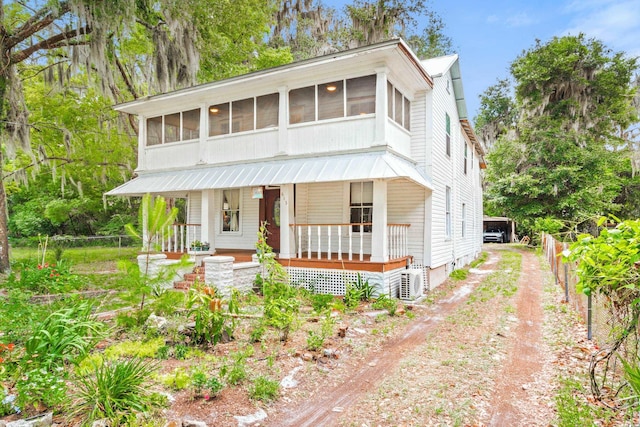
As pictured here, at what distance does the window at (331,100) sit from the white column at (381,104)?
40.1 inches

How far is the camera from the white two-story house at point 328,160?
Result: 8.89 meters

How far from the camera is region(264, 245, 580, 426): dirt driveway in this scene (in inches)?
146

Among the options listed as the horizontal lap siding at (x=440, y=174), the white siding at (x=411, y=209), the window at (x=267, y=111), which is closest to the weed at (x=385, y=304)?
the white siding at (x=411, y=209)

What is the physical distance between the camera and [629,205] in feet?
85.7

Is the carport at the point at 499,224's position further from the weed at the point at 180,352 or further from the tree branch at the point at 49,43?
the weed at the point at 180,352

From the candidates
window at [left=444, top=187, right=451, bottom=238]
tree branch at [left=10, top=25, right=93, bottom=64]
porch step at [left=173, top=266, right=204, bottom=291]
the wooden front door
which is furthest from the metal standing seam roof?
tree branch at [left=10, top=25, right=93, bottom=64]

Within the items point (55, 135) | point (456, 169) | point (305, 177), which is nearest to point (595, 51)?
point (456, 169)

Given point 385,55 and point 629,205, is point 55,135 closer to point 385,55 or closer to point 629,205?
point 385,55

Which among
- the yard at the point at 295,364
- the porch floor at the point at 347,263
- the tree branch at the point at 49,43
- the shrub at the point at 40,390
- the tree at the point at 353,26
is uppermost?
the tree at the point at 353,26

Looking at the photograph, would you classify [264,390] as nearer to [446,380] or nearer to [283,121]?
[446,380]

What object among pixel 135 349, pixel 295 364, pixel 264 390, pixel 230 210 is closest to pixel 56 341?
pixel 135 349

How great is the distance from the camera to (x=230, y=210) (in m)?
13.1

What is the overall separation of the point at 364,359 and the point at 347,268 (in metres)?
3.77

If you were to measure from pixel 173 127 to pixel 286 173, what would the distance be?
5.45m
